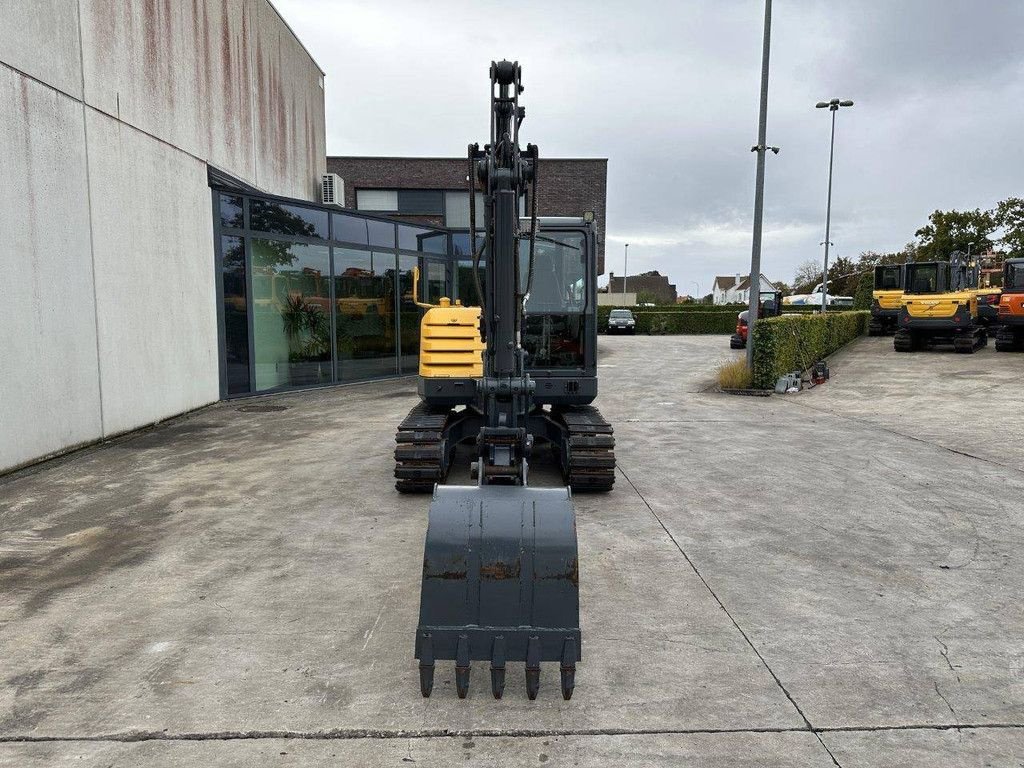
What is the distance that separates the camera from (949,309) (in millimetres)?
20781

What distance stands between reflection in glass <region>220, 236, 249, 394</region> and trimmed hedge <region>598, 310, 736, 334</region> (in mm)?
29413

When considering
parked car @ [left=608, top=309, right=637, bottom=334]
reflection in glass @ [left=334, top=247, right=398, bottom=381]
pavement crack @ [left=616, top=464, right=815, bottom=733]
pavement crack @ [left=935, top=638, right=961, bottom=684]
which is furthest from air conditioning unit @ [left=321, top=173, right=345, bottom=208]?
parked car @ [left=608, top=309, right=637, bottom=334]

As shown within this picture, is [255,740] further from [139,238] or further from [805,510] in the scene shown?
[139,238]

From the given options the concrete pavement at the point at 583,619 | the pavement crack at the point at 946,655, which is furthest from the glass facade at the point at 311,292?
the pavement crack at the point at 946,655

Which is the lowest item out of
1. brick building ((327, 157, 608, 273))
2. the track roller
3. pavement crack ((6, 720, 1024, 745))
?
pavement crack ((6, 720, 1024, 745))

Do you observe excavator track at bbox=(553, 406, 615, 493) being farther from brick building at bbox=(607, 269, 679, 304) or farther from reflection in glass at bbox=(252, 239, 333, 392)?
brick building at bbox=(607, 269, 679, 304)

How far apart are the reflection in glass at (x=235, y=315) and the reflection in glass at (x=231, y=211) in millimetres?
309

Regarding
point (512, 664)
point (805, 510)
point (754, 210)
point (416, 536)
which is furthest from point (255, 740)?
point (754, 210)

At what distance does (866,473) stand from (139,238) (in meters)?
10.7

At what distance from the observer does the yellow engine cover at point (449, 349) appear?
7.69 meters

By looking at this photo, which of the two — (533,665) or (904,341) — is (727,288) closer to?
(904,341)

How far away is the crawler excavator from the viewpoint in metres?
3.54

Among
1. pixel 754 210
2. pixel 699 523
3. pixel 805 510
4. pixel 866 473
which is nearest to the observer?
pixel 699 523

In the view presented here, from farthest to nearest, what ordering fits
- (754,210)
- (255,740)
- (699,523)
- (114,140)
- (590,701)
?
1. (754,210)
2. (114,140)
3. (699,523)
4. (590,701)
5. (255,740)
